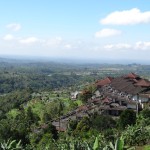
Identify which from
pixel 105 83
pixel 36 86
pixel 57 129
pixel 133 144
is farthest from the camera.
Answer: pixel 36 86

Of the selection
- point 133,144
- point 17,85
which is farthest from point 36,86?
point 133,144

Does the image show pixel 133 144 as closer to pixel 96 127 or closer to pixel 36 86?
pixel 96 127

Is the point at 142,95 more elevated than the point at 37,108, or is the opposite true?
the point at 142,95

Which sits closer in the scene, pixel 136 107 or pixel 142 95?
pixel 136 107

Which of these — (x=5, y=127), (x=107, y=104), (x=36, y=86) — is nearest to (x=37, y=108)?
(x=107, y=104)

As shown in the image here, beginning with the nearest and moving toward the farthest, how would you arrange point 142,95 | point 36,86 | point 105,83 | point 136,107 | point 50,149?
point 50,149, point 136,107, point 142,95, point 105,83, point 36,86

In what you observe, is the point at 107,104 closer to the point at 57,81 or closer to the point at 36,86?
the point at 36,86
